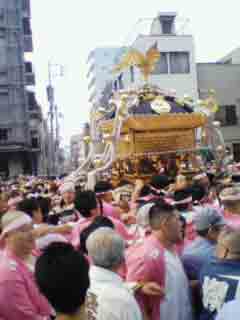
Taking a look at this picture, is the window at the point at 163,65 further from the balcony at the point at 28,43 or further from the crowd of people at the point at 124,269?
the crowd of people at the point at 124,269

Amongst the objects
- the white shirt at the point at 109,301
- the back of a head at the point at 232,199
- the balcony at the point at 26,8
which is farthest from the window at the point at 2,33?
the white shirt at the point at 109,301

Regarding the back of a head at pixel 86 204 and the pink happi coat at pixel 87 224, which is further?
the back of a head at pixel 86 204

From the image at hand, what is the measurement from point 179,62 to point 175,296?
29736 mm

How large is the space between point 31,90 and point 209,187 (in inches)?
1902

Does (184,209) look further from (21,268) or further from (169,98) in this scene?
(169,98)

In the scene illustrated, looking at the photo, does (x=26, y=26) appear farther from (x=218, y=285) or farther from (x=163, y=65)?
(x=218, y=285)

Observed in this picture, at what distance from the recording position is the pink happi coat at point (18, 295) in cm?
329

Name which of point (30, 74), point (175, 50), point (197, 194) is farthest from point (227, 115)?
point (30, 74)

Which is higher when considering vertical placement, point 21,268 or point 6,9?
point 6,9

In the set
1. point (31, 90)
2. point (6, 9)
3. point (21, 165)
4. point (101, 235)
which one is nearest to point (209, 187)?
point (101, 235)

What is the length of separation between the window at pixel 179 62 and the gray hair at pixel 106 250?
97.9 ft

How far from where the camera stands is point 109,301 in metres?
2.80

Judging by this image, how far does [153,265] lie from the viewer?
366 centimetres

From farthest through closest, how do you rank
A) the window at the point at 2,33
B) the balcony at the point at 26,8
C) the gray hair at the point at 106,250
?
the balcony at the point at 26,8, the window at the point at 2,33, the gray hair at the point at 106,250
